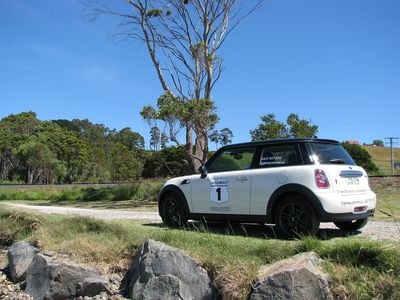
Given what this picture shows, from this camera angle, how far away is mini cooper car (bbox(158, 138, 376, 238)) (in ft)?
28.0

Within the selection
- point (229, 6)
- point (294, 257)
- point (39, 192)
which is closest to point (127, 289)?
point (294, 257)

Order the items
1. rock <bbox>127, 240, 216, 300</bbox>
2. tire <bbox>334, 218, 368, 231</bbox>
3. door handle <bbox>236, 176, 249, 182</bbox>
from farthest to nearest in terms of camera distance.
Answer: tire <bbox>334, 218, 368, 231</bbox> < door handle <bbox>236, 176, 249, 182</bbox> < rock <bbox>127, 240, 216, 300</bbox>

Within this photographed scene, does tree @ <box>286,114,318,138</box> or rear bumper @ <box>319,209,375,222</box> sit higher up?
tree @ <box>286,114,318,138</box>

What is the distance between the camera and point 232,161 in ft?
33.0

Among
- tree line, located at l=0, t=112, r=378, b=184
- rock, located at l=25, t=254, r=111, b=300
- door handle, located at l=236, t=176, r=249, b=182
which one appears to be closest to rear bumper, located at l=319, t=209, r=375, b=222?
door handle, located at l=236, t=176, r=249, b=182

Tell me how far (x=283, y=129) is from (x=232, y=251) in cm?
2652

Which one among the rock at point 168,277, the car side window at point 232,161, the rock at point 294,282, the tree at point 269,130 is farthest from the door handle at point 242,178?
the tree at point 269,130

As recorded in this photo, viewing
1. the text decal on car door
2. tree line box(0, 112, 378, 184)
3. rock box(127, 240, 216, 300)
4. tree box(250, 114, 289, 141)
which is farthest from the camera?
tree line box(0, 112, 378, 184)

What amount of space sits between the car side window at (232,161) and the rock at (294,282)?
10.7ft

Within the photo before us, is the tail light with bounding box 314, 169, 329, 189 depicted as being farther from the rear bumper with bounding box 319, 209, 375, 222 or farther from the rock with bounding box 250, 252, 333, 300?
the rock with bounding box 250, 252, 333, 300

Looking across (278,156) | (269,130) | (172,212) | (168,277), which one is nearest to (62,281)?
(168,277)

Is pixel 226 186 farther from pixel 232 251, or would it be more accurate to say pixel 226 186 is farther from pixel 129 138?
pixel 129 138

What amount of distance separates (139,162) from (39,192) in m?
52.4

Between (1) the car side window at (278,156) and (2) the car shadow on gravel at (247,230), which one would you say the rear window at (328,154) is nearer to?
(1) the car side window at (278,156)
